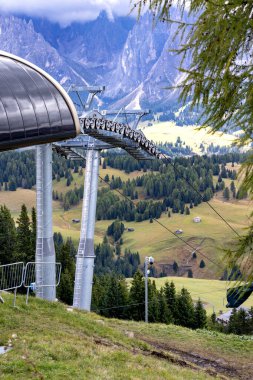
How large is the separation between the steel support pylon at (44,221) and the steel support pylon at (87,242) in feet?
13.9

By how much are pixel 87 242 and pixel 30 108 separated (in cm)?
2106

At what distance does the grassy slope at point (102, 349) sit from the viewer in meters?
14.1

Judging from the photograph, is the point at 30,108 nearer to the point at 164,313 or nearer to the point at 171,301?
the point at 164,313

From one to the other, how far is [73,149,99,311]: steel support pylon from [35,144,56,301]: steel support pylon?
4.23 meters

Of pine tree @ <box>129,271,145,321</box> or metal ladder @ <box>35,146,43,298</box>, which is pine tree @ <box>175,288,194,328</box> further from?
metal ladder @ <box>35,146,43,298</box>

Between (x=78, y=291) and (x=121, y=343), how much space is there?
13603mm

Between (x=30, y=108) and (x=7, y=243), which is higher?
(x=30, y=108)

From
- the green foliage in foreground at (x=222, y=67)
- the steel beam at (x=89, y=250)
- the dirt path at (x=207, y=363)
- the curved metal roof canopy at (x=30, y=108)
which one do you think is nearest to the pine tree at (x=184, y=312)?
the steel beam at (x=89, y=250)

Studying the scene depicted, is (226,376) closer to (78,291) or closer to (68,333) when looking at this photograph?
(68,333)

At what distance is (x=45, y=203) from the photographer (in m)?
27.9

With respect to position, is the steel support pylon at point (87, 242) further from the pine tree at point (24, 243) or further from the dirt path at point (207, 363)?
the pine tree at point (24, 243)

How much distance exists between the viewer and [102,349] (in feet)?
54.6

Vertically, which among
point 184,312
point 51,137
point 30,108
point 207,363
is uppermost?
point 30,108

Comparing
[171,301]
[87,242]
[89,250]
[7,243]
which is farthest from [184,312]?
[87,242]
